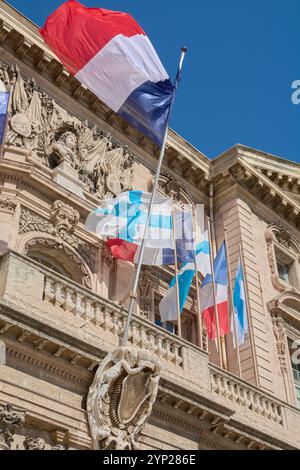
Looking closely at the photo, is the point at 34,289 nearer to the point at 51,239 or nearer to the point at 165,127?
the point at 51,239

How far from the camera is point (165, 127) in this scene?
1791 cm

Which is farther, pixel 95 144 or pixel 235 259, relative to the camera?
pixel 235 259

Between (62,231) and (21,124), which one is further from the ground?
(21,124)

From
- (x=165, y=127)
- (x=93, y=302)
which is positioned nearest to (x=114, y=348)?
(x=93, y=302)

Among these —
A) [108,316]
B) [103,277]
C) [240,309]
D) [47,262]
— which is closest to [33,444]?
[108,316]

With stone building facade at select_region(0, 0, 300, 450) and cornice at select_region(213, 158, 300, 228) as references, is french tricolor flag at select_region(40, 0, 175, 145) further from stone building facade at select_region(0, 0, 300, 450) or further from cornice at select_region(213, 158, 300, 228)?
cornice at select_region(213, 158, 300, 228)

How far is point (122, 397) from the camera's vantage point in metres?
13.3

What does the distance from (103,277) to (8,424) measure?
22.6ft

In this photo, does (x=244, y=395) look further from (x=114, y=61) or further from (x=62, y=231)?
(x=114, y=61)

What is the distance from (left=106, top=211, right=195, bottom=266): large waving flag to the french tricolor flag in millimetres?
2471

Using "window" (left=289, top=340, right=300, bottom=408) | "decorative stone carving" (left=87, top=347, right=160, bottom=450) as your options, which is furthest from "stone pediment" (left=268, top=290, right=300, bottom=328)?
"decorative stone carving" (left=87, top=347, right=160, bottom=450)

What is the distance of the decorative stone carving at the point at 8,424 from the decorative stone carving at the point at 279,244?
489 inches

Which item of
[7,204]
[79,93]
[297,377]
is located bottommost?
[297,377]

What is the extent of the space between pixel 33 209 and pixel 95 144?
12.2 feet
